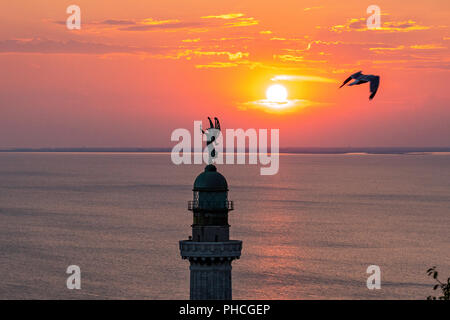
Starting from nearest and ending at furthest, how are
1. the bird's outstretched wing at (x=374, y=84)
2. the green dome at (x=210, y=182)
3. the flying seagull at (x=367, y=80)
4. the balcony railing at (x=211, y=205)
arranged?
the bird's outstretched wing at (x=374, y=84), the flying seagull at (x=367, y=80), the balcony railing at (x=211, y=205), the green dome at (x=210, y=182)

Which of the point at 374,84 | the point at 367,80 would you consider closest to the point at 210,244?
the point at 367,80

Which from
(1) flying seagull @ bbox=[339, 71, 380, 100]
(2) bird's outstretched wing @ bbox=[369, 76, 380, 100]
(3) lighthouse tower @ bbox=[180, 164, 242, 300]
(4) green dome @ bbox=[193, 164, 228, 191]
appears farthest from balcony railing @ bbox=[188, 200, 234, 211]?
(2) bird's outstretched wing @ bbox=[369, 76, 380, 100]

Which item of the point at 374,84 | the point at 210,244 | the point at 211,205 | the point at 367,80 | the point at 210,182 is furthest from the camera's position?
the point at 210,182

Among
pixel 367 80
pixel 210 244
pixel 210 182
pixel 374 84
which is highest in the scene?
pixel 210 182

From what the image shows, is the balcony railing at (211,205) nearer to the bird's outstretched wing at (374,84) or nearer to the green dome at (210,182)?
the green dome at (210,182)

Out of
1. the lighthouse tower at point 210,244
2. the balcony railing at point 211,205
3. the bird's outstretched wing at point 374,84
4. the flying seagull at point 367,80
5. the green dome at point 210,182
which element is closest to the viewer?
the bird's outstretched wing at point 374,84

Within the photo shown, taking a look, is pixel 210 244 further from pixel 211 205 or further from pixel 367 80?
pixel 367 80

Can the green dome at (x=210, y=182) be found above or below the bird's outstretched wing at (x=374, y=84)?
above

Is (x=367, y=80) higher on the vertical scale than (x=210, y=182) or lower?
lower

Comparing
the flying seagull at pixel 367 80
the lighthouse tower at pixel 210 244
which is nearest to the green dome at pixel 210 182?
the lighthouse tower at pixel 210 244
